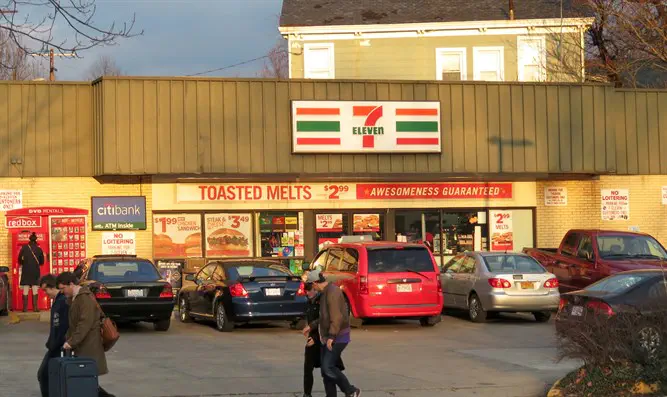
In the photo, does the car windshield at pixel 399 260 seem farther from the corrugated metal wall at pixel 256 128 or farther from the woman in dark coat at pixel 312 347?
the woman in dark coat at pixel 312 347

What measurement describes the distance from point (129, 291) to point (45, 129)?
25.3ft

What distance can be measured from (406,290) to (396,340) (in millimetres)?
1584

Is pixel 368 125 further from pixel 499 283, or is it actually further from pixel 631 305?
pixel 631 305

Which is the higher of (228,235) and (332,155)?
(332,155)

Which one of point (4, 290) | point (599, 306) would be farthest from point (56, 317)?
point (4, 290)

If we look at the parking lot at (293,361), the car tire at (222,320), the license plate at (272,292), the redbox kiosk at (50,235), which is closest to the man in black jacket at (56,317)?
the parking lot at (293,361)

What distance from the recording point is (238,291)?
2014cm

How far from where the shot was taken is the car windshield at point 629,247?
76.3 feet

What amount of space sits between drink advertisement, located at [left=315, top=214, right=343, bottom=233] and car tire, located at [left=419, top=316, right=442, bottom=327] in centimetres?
667

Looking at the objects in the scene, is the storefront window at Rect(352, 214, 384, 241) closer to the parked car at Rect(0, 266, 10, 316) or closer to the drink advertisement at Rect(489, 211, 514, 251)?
the drink advertisement at Rect(489, 211, 514, 251)

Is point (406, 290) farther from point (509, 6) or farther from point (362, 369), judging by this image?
point (509, 6)

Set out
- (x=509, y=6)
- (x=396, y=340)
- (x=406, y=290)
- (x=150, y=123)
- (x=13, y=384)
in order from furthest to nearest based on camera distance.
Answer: (x=509, y=6)
(x=150, y=123)
(x=406, y=290)
(x=396, y=340)
(x=13, y=384)

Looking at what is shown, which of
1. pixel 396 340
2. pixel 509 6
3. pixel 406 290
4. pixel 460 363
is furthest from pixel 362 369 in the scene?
pixel 509 6

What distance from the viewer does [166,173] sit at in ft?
83.6
